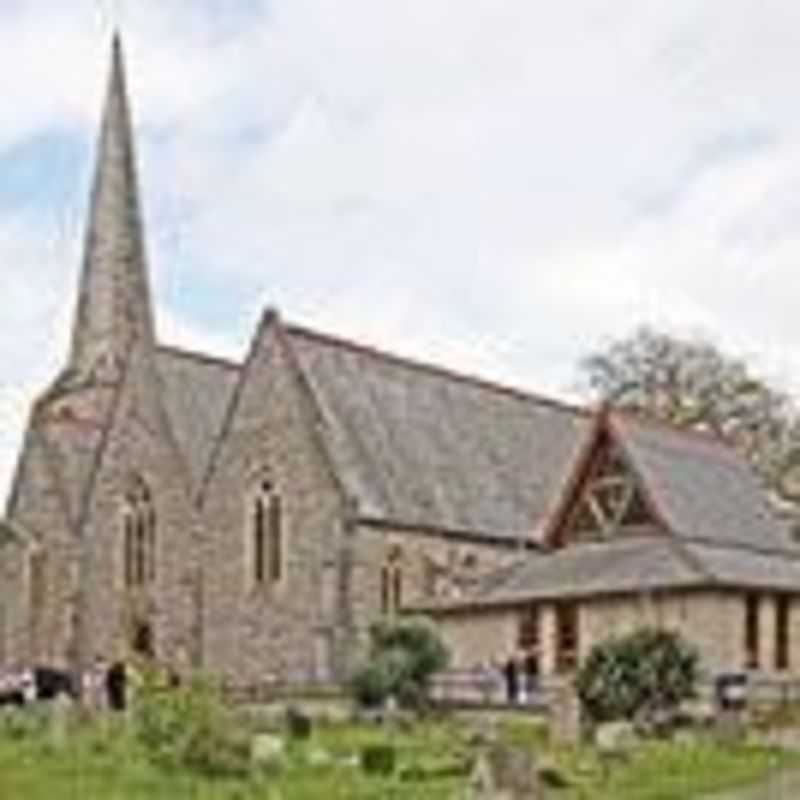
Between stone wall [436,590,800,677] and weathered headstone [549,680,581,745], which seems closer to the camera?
weathered headstone [549,680,581,745]

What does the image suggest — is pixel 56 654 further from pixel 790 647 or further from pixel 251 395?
pixel 790 647

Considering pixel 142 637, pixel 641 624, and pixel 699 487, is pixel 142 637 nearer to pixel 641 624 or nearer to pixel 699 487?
pixel 699 487

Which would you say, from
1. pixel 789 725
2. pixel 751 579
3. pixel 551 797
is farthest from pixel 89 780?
pixel 751 579

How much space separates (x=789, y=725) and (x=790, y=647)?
14030 mm

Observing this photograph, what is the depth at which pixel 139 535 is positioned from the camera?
7356 cm

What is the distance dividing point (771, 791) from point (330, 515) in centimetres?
3372

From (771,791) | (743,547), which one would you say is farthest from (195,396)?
(771,791)

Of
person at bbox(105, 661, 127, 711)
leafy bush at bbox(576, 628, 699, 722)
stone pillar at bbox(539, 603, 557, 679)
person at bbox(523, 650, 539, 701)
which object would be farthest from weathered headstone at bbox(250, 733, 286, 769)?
person at bbox(105, 661, 127, 711)

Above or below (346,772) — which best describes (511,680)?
above

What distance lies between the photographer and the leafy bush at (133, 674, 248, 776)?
31.7 m

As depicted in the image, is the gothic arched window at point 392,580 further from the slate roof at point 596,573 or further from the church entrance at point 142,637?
the church entrance at point 142,637

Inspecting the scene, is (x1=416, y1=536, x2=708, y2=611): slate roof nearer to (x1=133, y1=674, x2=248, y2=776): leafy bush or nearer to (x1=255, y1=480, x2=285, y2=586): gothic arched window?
(x1=255, y1=480, x2=285, y2=586): gothic arched window

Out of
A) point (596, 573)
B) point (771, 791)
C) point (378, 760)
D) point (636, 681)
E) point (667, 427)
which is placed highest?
point (667, 427)

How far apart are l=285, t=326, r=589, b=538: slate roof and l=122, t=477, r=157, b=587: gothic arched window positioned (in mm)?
9463
